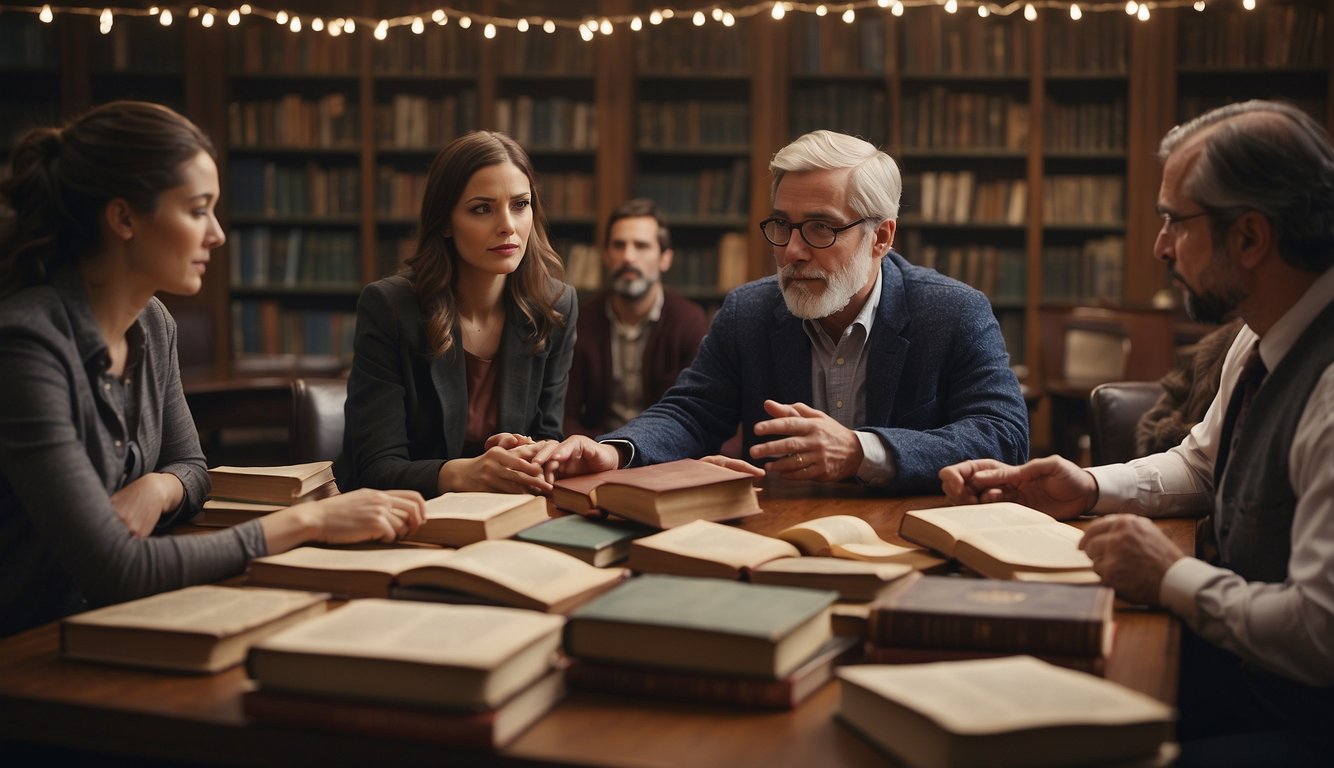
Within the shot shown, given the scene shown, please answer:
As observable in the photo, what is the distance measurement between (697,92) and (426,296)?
4629 millimetres

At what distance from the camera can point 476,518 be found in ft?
5.32

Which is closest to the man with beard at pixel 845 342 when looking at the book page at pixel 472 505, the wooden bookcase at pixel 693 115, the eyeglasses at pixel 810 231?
Result: the eyeglasses at pixel 810 231

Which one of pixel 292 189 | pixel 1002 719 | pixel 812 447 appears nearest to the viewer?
pixel 1002 719

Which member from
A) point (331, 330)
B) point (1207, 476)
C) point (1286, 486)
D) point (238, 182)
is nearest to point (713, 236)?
point (331, 330)

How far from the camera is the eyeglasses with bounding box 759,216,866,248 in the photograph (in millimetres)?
2490

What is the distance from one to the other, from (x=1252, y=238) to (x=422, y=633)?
116cm

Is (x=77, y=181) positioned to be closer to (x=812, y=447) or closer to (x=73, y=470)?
(x=73, y=470)

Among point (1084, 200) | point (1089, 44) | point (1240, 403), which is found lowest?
point (1240, 403)

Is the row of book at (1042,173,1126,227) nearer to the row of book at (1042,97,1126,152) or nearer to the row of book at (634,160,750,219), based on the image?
the row of book at (1042,97,1126,152)

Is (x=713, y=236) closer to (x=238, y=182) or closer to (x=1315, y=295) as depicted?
(x=238, y=182)

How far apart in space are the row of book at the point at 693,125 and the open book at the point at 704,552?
5283 mm

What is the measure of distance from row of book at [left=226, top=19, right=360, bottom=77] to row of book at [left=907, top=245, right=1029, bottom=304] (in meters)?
3.24

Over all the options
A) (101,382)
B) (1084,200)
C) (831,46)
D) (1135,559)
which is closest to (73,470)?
(101,382)

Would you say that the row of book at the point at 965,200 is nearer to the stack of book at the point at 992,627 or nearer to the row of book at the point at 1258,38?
the row of book at the point at 1258,38
